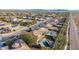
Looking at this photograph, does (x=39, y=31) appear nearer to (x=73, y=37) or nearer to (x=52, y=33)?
(x=52, y=33)

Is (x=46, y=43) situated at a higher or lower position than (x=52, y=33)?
lower

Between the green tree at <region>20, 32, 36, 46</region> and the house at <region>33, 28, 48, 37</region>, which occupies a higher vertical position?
the house at <region>33, 28, 48, 37</region>

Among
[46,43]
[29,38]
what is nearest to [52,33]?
[46,43]

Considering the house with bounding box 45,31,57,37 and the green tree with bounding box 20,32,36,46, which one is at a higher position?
the house with bounding box 45,31,57,37

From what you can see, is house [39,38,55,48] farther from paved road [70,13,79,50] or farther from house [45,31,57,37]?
paved road [70,13,79,50]

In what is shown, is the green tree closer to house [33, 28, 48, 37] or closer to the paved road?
house [33, 28, 48, 37]

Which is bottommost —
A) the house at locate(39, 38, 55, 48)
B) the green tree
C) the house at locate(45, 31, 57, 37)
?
the house at locate(39, 38, 55, 48)

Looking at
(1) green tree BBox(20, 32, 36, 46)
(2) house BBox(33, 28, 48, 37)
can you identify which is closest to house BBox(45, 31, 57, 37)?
(2) house BBox(33, 28, 48, 37)

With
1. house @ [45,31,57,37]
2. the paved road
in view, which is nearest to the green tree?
house @ [45,31,57,37]
